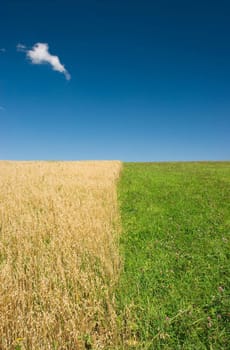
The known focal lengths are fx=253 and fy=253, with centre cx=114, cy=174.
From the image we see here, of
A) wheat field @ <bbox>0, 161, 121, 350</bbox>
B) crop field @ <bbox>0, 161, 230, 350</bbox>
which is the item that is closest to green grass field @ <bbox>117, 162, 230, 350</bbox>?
crop field @ <bbox>0, 161, 230, 350</bbox>

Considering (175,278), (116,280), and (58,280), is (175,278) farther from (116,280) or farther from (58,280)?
(58,280)

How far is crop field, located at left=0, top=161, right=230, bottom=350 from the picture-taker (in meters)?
3.53

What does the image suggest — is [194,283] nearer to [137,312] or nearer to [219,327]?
[219,327]

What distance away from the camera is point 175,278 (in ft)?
16.7

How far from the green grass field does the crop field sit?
0.02m

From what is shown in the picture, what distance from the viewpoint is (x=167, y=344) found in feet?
11.3

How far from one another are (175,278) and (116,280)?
1209 mm

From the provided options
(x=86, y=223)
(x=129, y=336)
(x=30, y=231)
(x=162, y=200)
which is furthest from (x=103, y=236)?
(x=162, y=200)

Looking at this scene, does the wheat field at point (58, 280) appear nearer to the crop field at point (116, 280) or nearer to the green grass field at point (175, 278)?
the crop field at point (116, 280)

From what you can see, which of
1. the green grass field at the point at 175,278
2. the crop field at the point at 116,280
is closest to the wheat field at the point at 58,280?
the crop field at the point at 116,280

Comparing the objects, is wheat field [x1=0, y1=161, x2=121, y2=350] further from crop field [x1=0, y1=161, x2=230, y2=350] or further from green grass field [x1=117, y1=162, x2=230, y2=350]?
green grass field [x1=117, y1=162, x2=230, y2=350]

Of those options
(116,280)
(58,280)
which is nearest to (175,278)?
(116,280)

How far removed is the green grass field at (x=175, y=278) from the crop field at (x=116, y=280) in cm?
2

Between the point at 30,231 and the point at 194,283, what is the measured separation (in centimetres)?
432
